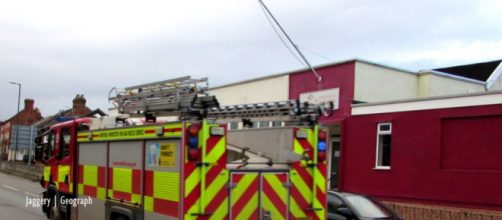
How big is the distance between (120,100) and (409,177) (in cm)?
1072

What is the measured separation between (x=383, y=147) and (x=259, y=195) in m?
12.2

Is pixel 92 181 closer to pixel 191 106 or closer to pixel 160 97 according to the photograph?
pixel 160 97

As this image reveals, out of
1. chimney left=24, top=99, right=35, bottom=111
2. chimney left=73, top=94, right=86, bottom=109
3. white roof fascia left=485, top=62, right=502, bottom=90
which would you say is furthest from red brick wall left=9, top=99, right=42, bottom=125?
white roof fascia left=485, top=62, right=502, bottom=90

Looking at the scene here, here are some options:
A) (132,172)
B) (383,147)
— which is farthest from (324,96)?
(132,172)

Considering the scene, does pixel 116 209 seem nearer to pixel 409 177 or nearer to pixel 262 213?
pixel 262 213

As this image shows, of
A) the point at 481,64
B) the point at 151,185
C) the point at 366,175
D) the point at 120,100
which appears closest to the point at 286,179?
the point at 151,185

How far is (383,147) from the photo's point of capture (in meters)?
18.4

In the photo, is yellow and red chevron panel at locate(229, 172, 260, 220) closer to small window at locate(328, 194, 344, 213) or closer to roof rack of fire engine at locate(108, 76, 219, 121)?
roof rack of fire engine at locate(108, 76, 219, 121)

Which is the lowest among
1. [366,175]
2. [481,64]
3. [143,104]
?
[366,175]

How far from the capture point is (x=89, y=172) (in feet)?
31.4

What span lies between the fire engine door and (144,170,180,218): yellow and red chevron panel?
69 cm

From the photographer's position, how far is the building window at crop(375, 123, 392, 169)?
59.6 feet

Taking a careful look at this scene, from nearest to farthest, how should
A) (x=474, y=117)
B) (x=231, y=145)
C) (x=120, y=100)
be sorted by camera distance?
(x=231, y=145), (x=120, y=100), (x=474, y=117)

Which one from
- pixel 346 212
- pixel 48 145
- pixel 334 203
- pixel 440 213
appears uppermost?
pixel 48 145
